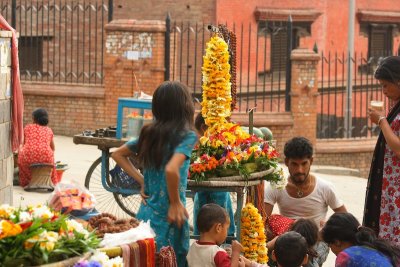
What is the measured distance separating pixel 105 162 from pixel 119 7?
1495cm

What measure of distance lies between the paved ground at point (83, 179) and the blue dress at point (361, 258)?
6.94 metres

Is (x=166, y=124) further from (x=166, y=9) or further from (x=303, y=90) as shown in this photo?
(x=166, y=9)

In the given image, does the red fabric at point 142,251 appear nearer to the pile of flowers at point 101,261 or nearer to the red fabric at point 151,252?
the red fabric at point 151,252

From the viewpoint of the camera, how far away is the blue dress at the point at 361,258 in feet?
22.5

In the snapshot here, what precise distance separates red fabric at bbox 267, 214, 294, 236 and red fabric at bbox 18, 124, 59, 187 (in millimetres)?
6180

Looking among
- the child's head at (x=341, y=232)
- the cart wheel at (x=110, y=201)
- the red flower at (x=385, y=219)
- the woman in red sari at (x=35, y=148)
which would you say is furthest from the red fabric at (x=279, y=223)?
the woman in red sari at (x=35, y=148)

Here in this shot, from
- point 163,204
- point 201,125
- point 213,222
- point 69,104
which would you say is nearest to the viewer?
point 163,204

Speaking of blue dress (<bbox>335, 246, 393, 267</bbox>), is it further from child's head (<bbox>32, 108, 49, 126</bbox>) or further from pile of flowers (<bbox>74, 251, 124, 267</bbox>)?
child's head (<bbox>32, 108, 49, 126</bbox>)

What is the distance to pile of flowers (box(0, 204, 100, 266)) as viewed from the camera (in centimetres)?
557

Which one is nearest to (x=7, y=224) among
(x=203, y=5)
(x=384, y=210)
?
(x=384, y=210)

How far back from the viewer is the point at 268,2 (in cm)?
2777

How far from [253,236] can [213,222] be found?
4.67ft

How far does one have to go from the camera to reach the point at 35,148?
555 inches

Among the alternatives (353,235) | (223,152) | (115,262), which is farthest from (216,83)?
(115,262)
